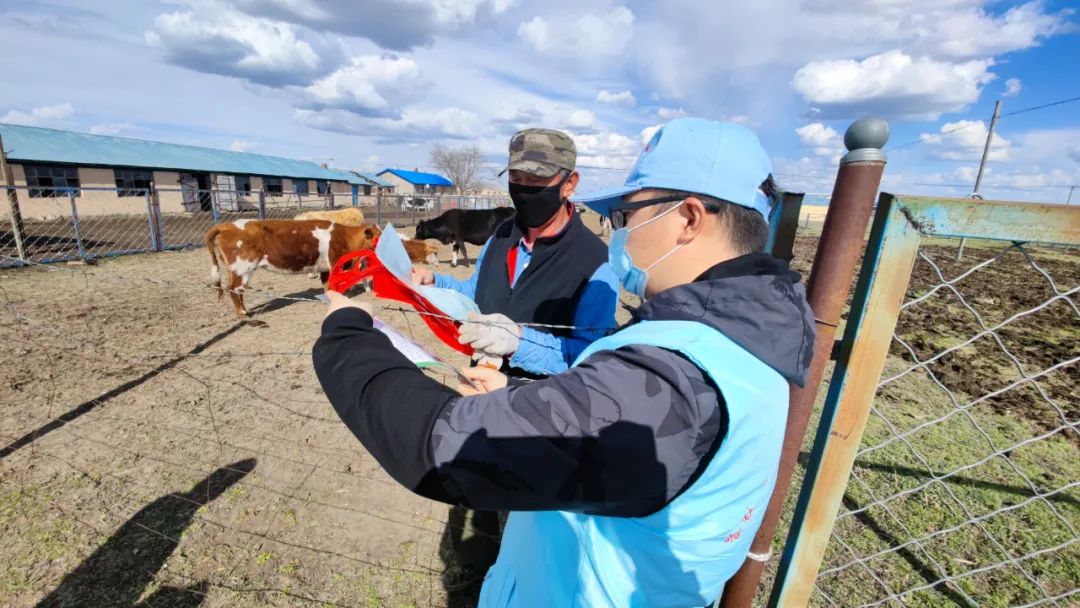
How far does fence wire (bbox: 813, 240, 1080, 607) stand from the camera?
166 centimetres

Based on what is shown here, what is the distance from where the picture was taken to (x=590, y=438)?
29.8 inches

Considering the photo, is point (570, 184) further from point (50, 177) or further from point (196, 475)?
point (50, 177)

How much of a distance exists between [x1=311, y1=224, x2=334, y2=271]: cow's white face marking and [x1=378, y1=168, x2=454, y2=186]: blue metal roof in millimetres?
53887

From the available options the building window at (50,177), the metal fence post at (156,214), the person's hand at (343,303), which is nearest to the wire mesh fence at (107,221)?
the metal fence post at (156,214)

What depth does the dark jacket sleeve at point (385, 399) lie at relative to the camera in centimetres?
82

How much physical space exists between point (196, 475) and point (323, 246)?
5178mm

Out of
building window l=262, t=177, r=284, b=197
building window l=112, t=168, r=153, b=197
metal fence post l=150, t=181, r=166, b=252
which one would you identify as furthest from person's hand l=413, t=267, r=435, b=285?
building window l=262, t=177, r=284, b=197

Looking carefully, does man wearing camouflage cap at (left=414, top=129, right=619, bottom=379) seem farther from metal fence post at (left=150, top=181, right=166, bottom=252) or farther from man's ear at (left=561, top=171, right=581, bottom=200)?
metal fence post at (left=150, top=181, right=166, bottom=252)

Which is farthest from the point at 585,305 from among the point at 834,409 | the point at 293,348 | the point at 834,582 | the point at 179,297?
the point at 179,297

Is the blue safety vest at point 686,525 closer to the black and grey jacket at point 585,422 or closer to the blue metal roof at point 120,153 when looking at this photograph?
the black and grey jacket at point 585,422

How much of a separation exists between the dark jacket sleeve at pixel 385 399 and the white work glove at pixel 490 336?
30.9 inches

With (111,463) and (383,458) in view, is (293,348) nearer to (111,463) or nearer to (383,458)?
(111,463)

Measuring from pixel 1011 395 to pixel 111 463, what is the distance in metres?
8.47

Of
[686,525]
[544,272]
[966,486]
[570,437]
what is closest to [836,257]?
[686,525]
